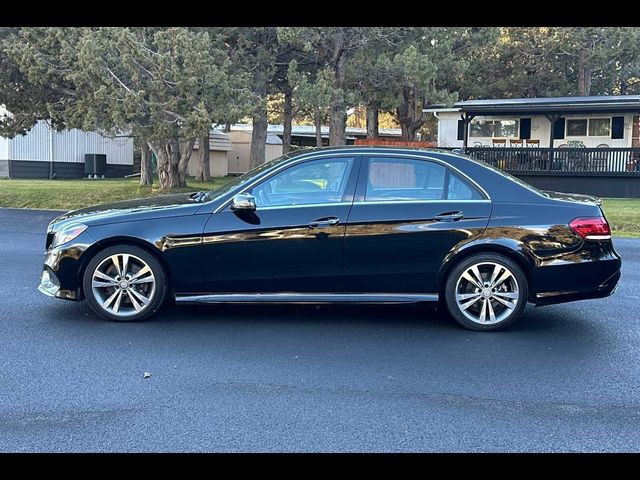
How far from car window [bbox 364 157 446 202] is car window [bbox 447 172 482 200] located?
74 mm

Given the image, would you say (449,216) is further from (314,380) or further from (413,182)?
(314,380)

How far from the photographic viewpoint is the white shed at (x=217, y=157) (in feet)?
126

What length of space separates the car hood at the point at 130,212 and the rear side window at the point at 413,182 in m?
1.69

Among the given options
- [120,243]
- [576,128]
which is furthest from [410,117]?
[120,243]

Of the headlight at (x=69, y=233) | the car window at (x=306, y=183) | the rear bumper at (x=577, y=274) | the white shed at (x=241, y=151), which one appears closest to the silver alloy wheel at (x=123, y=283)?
the headlight at (x=69, y=233)

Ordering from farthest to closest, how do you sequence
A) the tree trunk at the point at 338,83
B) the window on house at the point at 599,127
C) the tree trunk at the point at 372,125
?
the tree trunk at the point at 372,125 → the window on house at the point at 599,127 → the tree trunk at the point at 338,83

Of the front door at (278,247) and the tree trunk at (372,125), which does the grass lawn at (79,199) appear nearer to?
the front door at (278,247)

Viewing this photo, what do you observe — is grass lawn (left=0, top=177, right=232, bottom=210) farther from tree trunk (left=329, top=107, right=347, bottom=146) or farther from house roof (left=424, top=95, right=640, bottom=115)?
house roof (left=424, top=95, right=640, bottom=115)

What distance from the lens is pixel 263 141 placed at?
2759cm

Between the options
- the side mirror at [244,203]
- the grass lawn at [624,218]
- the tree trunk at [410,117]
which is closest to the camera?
the side mirror at [244,203]

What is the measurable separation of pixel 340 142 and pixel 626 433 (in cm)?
2244

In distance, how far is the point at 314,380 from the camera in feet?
15.3

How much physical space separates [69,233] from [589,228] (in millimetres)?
4829

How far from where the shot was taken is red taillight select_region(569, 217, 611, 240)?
5867 millimetres
